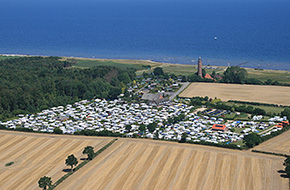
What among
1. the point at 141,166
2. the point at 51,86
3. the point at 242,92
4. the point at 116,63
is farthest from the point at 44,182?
the point at 116,63

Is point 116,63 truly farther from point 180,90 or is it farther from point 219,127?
point 219,127

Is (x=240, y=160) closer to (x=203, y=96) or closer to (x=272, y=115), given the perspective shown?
(x=272, y=115)

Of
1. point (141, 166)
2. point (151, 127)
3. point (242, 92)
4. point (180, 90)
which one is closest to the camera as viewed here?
point (141, 166)

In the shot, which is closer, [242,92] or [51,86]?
[51,86]

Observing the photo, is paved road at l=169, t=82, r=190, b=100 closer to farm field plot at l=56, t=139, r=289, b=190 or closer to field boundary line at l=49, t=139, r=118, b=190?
field boundary line at l=49, t=139, r=118, b=190

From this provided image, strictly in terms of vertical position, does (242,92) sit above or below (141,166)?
above

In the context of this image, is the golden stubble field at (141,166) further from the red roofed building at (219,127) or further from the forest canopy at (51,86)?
the forest canopy at (51,86)

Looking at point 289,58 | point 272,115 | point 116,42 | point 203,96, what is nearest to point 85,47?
point 116,42
